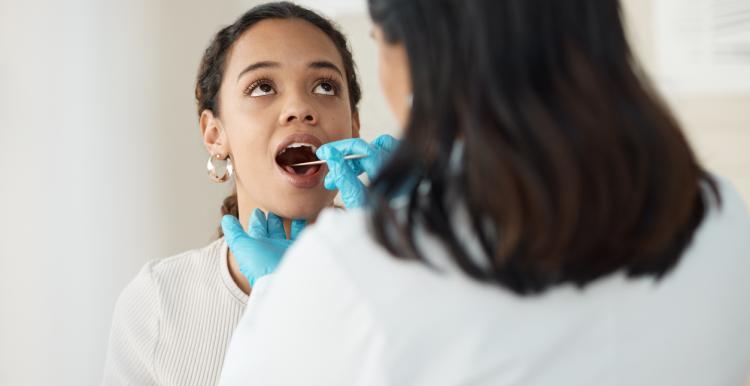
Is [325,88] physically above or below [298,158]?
above

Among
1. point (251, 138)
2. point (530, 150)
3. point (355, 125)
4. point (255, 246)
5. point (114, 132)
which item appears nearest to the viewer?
point (530, 150)

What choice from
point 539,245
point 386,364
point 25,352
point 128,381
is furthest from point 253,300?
point 25,352

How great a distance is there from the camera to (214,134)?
1719 mm

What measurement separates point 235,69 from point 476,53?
100cm

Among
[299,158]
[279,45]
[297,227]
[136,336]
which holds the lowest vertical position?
[136,336]

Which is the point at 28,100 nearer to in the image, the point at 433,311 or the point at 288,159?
the point at 288,159

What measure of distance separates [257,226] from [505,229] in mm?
880

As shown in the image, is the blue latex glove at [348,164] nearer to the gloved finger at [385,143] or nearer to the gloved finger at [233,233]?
the gloved finger at [385,143]

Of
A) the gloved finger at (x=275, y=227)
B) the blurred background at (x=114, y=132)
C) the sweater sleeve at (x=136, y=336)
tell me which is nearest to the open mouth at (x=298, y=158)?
the gloved finger at (x=275, y=227)

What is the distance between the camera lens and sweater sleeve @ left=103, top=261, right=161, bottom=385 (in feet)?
5.07

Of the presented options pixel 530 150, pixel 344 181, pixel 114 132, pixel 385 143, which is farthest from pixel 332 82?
pixel 530 150

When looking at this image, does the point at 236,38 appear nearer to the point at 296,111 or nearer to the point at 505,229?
the point at 296,111

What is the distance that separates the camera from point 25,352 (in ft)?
7.03

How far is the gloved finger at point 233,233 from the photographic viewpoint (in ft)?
4.66
